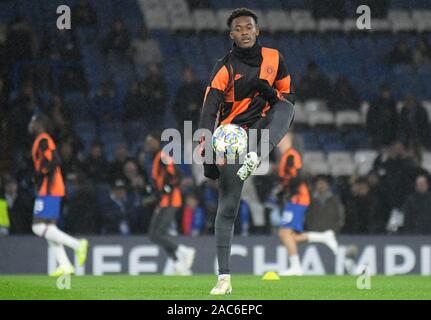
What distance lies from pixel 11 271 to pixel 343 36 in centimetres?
840

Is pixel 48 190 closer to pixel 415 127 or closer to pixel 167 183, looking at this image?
pixel 167 183

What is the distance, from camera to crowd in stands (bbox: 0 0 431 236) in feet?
54.3

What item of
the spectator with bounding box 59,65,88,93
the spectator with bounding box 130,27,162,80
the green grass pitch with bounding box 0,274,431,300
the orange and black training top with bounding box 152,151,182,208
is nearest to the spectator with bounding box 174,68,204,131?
the spectator with bounding box 130,27,162,80

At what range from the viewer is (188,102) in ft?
59.8

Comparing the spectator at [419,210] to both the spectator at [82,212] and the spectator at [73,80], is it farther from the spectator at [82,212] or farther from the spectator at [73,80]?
the spectator at [73,80]

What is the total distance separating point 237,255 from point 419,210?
2.77m

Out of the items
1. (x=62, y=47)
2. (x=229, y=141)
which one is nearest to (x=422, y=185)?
(x=62, y=47)

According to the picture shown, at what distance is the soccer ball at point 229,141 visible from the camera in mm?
8852

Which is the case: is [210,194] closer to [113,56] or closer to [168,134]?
[168,134]

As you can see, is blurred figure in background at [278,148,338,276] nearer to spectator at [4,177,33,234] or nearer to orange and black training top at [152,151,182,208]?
orange and black training top at [152,151,182,208]

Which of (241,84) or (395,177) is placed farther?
(395,177)

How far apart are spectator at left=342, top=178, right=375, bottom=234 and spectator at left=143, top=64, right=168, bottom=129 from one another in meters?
3.59

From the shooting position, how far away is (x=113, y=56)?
19.8m
